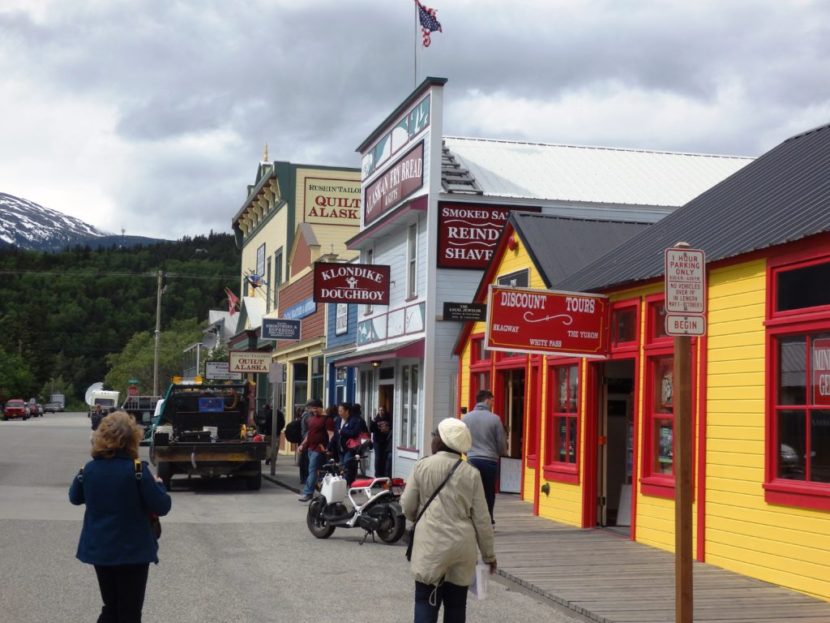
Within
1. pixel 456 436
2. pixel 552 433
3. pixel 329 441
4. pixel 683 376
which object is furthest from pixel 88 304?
pixel 456 436

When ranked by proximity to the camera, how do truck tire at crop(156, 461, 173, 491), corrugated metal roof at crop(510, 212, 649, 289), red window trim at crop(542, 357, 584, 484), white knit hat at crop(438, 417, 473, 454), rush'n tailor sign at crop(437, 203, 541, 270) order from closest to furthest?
white knit hat at crop(438, 417, 473, 454)
red window trim at crop(542, 357, 584, 484)
corrugated metal roof at crop(510, 212, 649, 289)
truck tire at crop(156, 461, 173, 491)
rush'n tailor sign at crop(437, 203, 541, 270)

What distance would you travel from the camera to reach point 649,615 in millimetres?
9547

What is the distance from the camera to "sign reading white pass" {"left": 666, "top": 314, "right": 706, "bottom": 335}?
8.28 meters

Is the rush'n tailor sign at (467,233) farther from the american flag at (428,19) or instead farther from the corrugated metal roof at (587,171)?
the american flag at (428,19)

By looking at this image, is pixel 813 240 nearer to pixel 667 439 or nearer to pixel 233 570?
pixel 667 439

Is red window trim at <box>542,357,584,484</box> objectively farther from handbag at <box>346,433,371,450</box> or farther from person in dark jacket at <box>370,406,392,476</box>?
person in dark jacket at <box>370,406,392,476</box>

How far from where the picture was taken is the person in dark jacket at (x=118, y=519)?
6434 millimetres

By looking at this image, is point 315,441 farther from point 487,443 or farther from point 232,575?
point 232,575

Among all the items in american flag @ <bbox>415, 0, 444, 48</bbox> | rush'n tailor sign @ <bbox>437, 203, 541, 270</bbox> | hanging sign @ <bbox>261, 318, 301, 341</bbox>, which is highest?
american flag @ <bbox>415, 0, 444, 48</bbox>

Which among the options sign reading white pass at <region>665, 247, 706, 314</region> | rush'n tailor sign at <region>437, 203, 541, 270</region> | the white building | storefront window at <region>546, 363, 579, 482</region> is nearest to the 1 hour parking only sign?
sign reading white pass at <region>665, 247, 706, 314</region>

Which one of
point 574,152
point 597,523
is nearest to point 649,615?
point 597,523

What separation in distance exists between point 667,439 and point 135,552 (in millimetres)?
8886

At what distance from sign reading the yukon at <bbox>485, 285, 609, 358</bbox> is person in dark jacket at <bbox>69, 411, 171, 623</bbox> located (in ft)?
26.4

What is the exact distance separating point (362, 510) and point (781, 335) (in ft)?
18.9
